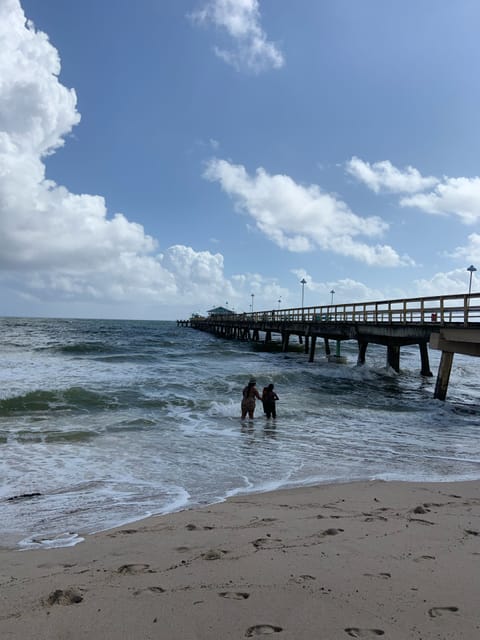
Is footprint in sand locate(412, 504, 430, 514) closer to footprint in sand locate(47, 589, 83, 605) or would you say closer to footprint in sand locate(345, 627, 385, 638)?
footprint in sand locate(345, 627, 385, 638)

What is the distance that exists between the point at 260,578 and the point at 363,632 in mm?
850

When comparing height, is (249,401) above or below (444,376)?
below

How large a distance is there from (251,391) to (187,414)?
83.8 inches

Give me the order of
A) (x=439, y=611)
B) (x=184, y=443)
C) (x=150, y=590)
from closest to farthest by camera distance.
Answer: (x=439, y=611), (x=150, y=590), (x=184, y=443)

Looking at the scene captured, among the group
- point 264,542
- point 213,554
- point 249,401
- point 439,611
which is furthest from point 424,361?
point 439,611

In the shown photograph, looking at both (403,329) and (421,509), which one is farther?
(403,329)

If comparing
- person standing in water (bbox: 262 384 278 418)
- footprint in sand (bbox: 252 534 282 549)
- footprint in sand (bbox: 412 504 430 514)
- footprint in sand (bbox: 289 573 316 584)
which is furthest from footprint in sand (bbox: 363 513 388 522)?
person standing in water (bbox: 262 384 278 418)

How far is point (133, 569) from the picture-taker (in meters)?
3.10

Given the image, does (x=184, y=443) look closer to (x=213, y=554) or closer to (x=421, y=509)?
(x=421, y=509)

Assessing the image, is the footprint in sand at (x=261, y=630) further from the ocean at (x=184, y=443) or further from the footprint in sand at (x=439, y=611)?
the ocean at (x=184, y=443)

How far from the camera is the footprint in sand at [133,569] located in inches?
120

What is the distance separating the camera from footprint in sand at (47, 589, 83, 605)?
2574mm

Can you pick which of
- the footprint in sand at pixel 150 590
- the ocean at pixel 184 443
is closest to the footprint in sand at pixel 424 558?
the footprint in sand at pixel 150 590

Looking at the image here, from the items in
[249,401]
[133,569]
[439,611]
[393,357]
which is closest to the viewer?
[439,611]
